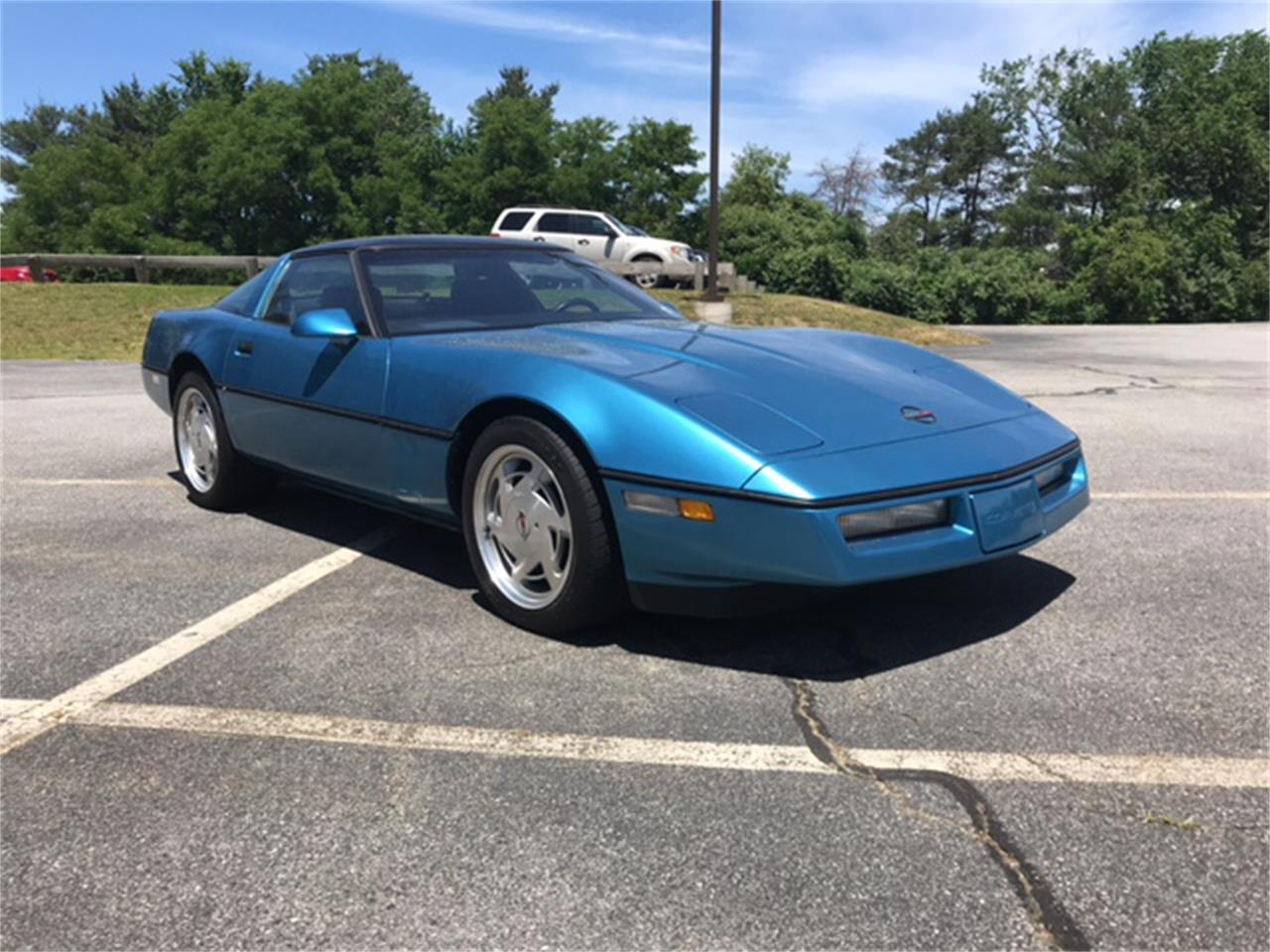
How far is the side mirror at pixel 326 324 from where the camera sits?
3.61m

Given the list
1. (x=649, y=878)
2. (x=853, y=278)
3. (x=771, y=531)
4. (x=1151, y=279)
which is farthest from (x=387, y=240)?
(x=1151, y=279)

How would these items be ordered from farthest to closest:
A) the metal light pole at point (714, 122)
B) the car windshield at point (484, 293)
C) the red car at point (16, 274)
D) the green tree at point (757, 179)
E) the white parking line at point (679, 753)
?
the green tree at point (757, 179), the red car at point (16, 274), the metal light pole at point (714, 122), the car windshield at point (484, 293), the white parking line at point (679, 753)

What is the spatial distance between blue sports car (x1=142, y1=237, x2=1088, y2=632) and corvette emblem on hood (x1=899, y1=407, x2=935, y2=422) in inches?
0.5

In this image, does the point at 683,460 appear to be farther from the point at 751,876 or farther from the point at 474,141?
the point at 474,141

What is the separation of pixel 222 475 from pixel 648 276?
16058 mm

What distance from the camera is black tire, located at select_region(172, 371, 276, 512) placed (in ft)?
15.0

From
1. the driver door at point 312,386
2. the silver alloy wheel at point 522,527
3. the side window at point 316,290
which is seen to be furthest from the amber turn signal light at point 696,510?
the side window at point 316,290

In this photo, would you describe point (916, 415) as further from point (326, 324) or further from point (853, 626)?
point (326, 324)

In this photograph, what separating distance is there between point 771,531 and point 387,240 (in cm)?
246

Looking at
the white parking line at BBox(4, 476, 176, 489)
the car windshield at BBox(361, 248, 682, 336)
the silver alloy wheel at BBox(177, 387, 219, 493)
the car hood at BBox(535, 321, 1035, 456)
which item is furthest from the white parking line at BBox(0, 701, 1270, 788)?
the white parking line at BBox(4, 476, 176, 489)

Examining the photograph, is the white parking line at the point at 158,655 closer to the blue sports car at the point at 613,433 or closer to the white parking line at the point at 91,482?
the blue sports car at the point at 613,433

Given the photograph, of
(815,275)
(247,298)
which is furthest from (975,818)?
(815,275)

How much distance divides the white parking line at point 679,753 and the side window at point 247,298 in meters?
2.41

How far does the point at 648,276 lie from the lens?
20.0 metres
